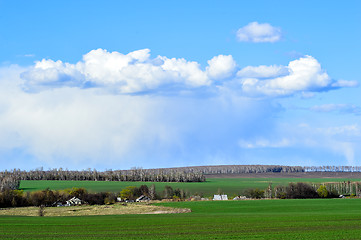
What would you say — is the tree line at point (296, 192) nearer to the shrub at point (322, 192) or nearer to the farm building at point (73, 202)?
the shrub at point (322, 192)

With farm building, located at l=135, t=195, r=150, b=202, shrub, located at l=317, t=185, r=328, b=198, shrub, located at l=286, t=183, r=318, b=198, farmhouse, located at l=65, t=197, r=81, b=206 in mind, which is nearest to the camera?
farmhouse, located at l=65, t=197, r=81, b=206

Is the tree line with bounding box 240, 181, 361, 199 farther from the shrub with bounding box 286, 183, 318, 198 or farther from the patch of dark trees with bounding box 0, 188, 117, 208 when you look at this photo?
the patch of dark trees with bounding box 0, 188, 117, 208

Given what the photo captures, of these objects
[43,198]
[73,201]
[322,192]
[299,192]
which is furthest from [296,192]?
[43,198]

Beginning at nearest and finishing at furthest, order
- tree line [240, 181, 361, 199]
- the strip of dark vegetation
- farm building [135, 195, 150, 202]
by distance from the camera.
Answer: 1. the strip of dark vegetation
2. farm building [135, 195, 150, 202]
3. tree line [240, 181, 361, 199]

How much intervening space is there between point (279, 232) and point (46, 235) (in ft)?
63.7

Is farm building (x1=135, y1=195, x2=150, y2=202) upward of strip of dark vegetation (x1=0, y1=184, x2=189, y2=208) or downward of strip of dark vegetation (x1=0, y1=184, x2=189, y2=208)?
downward

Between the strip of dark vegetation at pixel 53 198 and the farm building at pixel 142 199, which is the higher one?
the strip of dark vegetation at pixel 53 198

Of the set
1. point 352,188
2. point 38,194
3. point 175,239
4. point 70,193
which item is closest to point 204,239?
point 175,239

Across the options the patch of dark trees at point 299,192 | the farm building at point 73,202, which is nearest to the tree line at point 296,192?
the patch of dark trees at point 299,192

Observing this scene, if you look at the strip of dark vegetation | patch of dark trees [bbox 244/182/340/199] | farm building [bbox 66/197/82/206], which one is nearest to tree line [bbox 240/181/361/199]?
patch of dark trees [bbox 244/182/340/199]

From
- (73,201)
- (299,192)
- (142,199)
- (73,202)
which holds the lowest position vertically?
(142,199)

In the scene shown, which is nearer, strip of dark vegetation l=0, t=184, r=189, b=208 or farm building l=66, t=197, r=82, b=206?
strip of dark vegetation l=0, t=184, r=189, b=208

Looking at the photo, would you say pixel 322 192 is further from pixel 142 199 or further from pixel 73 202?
pixel 73 202

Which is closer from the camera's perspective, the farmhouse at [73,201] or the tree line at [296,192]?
the farmhouse at [73,201]
